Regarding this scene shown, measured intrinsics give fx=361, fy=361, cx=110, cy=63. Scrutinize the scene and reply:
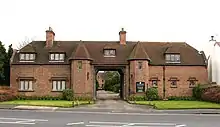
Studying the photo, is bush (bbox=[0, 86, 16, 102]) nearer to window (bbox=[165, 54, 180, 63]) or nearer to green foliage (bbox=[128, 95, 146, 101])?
green foliage (bbox=[128, 95, 146, 101])

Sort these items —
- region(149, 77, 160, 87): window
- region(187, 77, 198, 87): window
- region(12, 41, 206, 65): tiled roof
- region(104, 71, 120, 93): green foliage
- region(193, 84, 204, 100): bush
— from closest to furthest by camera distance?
region(193, 84, 204, 100): bush, region(12, 41, 206, 65): tiled roof, region(149, 77, 160, 87): window, region(187, 77, 198, 87): window, region(104, 71, 120, 93): green foliage

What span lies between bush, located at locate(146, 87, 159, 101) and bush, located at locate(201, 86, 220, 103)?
5.88 meters

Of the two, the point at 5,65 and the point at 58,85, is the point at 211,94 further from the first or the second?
the point at 5,65

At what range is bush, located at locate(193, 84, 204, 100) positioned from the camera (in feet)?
148

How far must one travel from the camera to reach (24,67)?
4819 centimetres

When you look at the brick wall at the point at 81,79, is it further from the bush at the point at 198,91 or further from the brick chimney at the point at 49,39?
the bush at the point at 198,91

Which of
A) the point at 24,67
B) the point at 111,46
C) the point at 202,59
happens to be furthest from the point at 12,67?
the point at 202,59

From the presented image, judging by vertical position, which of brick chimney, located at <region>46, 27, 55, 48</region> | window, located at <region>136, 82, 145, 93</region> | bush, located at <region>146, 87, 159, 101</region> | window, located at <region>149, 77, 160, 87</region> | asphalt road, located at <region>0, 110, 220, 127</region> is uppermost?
brick chimney, located at <region>46, 27, 55, 48</region>

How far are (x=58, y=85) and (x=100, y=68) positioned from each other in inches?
254

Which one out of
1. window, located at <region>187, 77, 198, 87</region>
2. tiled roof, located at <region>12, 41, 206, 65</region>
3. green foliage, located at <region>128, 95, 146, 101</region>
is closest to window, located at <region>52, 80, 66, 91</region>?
tiled roof, located at <region>12, 41, 206, 65</region>

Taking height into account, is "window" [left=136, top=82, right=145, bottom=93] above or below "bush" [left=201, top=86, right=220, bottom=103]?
above

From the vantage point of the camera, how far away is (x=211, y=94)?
39719mm

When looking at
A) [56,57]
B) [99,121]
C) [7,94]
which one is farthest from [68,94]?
[99,121]

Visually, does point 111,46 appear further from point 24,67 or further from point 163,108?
point 163,108
